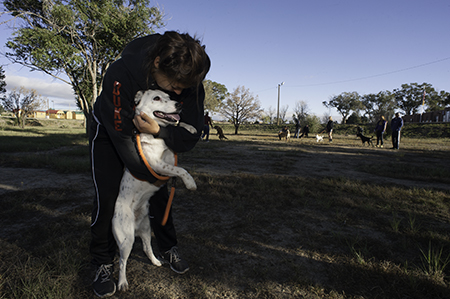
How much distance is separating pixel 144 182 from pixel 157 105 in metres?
0.58

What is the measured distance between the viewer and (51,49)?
11.0 metres

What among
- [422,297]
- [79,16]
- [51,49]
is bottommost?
[422,297]

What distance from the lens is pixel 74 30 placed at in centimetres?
1159

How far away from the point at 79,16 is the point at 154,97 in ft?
43.7

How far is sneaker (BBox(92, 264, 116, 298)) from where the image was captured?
1.69 meters

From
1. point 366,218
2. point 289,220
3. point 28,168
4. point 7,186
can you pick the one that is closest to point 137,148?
point 289,220

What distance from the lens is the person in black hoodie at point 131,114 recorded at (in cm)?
153

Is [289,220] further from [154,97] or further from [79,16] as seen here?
[79,16]

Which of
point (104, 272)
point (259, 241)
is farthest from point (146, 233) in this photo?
point (259, 241)

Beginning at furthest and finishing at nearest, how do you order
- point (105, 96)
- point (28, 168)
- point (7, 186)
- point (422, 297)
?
point (28, 168) → point (7, 186) → point (422, 297) → point (105, 96)

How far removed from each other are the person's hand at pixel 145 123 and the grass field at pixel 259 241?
122 cm

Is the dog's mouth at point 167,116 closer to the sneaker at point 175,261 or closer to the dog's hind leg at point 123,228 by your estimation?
the dog's hind leg at point 123,228

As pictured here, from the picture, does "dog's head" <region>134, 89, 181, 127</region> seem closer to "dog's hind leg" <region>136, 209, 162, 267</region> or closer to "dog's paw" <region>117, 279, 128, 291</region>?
"dog's hind leg" <region>136, 209, 162, 267</region>

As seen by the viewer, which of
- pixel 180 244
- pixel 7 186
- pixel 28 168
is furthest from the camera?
pixel 28 168
